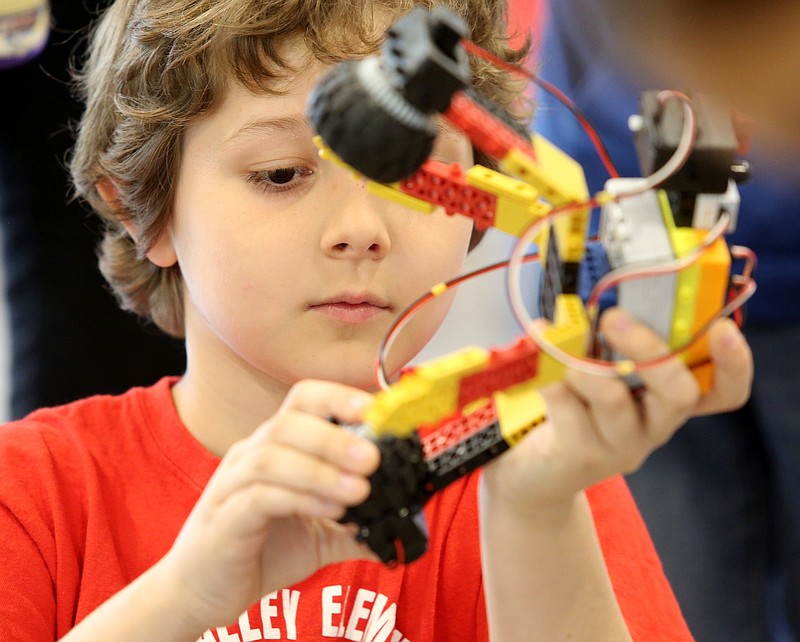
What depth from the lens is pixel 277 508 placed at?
0.64 meters

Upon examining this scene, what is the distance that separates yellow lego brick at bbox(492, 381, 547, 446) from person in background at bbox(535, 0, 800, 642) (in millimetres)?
571

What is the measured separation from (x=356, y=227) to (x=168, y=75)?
0.24 metres

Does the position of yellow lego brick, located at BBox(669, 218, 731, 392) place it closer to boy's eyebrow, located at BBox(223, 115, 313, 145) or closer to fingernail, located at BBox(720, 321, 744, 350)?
fingernail, located at BBox(720, 321, 744, 350)

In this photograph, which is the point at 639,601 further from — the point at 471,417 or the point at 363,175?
the point at 363,175

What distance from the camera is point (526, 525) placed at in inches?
26.6

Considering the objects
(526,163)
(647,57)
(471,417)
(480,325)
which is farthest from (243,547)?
(480,325)

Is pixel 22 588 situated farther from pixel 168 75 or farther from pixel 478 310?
pixel 478 310

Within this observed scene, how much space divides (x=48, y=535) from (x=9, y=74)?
591 mm

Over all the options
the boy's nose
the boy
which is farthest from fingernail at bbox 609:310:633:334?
the boy's nose

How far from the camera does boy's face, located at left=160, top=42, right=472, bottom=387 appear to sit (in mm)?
826

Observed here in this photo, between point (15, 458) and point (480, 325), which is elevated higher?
point (15, 458)

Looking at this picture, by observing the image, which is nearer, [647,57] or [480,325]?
[647,57]

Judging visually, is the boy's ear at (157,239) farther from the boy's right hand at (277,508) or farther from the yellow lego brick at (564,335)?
the yellow lego brick at (564,335)

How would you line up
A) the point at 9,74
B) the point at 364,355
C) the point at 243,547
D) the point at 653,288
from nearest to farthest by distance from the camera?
the point at 653,288
the point at 243,547
the point at 364,355
the point at 9,74
